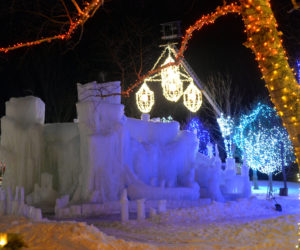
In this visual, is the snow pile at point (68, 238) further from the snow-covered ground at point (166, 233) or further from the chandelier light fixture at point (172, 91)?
the chandelier light fixture at point (172, 91)

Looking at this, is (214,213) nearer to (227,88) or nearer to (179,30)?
(179,30)

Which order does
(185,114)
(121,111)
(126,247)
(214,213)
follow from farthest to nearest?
(185,114), (121,111), (214,213), (126,247)

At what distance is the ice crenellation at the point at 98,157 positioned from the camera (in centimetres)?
1381

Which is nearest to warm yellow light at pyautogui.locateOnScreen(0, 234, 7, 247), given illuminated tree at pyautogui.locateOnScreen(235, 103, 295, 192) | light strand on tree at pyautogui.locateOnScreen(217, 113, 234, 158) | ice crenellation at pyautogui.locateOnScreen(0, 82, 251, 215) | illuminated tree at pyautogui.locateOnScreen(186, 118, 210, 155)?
ice crenellation at pyautogui.locateOnScreen(0, 82, 251, 215)

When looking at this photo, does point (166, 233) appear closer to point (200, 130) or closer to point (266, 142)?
point (266, 142)

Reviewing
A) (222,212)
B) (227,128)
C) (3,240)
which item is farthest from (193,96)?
(3,240)

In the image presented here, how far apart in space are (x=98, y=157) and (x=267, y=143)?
12690 millimetres

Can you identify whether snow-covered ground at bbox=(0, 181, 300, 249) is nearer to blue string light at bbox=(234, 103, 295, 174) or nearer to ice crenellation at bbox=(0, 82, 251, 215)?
ice crenellation at bbox=(0, 82, 251, 215)

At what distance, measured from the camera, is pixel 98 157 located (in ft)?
45.0

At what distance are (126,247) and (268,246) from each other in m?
2.81

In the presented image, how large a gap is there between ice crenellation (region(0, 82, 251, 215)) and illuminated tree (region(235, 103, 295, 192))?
601 centimetres

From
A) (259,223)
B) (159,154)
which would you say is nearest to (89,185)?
(159,154)

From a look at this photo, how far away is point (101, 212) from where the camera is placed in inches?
493

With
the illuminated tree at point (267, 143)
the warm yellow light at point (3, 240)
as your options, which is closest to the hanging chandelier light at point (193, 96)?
the illuminated tree at point (267, 143)
